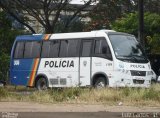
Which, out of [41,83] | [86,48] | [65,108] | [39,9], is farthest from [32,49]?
[39,9]

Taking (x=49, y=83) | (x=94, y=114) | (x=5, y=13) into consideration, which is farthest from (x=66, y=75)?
(x=5, y=13)

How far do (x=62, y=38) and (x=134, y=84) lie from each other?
4793 mm

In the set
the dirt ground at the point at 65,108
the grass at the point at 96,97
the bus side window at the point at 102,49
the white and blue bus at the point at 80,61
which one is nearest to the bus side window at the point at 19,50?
the white and blue bus at the point at 80,61

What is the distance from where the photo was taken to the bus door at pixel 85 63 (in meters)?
25.3

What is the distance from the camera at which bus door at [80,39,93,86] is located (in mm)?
25297

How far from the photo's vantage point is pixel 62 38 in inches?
1065

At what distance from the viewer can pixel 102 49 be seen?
24875 mm

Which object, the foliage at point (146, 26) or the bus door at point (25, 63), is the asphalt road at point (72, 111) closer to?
the bus door at point (25, 63)

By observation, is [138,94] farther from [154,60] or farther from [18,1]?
[18,1]

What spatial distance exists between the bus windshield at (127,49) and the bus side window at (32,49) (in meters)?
4.67

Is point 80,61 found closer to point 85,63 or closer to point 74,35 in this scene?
point 85,63

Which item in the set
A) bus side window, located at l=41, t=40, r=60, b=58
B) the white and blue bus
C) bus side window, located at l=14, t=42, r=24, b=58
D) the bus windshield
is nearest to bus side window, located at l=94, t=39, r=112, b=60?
the white and blue bus

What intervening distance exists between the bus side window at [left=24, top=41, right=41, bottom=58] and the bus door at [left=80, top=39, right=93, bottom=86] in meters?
3.10

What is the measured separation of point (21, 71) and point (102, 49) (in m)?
5.32
